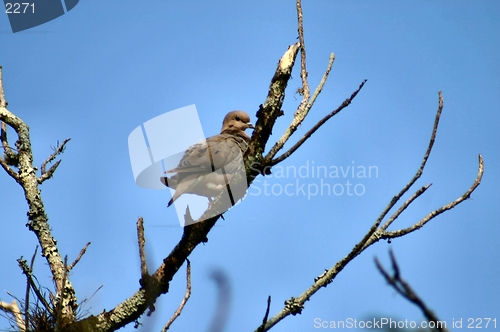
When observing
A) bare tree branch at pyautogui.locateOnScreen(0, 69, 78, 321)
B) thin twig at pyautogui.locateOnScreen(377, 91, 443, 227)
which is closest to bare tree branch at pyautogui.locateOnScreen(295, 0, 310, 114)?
thin twig at pyautogui.locateOnScreen(377, 91, 443, 227)

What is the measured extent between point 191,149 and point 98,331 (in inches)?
87.2

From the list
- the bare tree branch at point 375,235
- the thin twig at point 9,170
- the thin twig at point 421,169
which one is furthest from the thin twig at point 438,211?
the thin twig at point 9,170

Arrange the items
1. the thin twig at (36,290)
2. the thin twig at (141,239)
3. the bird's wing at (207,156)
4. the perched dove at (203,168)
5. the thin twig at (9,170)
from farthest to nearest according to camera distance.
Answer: the bird's wing at (207,156) → the perched dove at (203,168) → the thin twig at (9,170) → the thin twig at (36,290) → the thin twig at (141,239)

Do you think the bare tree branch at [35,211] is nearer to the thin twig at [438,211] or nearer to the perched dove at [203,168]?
the perched dove at [203,168]

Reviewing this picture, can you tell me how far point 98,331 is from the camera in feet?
11.0

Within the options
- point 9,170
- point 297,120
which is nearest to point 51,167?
point 9,170

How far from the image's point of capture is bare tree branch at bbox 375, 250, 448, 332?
1267 millimetres

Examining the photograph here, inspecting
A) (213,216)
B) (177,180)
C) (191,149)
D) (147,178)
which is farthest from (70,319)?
(191,149)

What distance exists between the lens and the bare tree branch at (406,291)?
1.27m

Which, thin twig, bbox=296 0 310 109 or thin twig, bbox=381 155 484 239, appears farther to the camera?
thin twig, bbox=296 0 310 109

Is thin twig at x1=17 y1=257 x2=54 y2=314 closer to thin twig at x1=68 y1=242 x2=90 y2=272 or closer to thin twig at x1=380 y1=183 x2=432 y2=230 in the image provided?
thin twig at x1=68 y1=242 x2=90 y2=272

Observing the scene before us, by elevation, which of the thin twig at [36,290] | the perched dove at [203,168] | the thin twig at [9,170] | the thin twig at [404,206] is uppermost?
the perched dove at [203,168]

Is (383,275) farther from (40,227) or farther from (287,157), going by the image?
(40,227)

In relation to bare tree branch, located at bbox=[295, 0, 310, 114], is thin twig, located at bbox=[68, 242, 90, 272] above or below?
below
